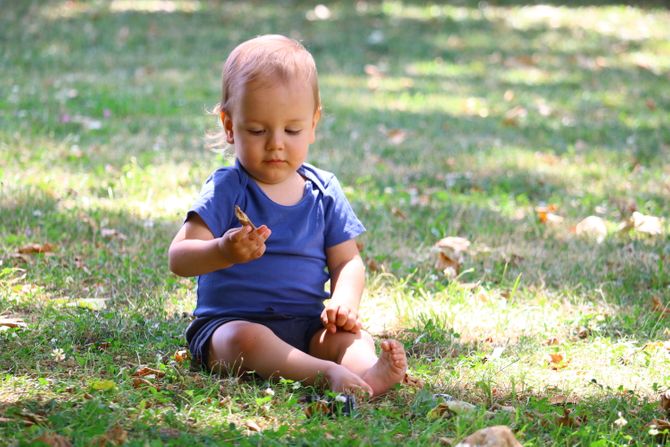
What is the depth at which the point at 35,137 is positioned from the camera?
239 inches

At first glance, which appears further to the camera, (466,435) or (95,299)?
(95,299)

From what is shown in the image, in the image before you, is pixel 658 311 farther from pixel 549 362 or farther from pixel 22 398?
pixel 22 398

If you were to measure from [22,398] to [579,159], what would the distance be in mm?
4613

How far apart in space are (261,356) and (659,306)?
1.79 meters

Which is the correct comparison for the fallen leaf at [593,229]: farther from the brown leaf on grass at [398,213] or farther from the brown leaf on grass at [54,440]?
the brown leaf on grass at [54,440]

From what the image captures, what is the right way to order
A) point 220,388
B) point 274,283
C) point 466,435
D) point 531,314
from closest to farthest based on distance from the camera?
point 466,435
point 220,388
point 274,283
point 531,314

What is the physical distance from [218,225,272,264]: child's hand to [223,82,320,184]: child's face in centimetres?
40

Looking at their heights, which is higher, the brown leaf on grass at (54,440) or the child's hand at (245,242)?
the child's hand at (245,242)

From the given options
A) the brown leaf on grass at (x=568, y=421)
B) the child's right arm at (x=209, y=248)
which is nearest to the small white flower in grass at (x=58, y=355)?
the child's right arm at (x=209, y=248)

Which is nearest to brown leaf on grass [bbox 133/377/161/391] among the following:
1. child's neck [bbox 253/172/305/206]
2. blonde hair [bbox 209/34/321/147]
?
child's neck [bbox 253/172/305/206]

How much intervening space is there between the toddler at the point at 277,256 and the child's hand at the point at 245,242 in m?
0.09

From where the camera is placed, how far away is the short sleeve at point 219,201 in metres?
3.03

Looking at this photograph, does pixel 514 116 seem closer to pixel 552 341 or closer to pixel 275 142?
pixel 552 341

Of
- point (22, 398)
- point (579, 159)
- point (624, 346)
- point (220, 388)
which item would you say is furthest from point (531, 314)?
point (579, 159)
